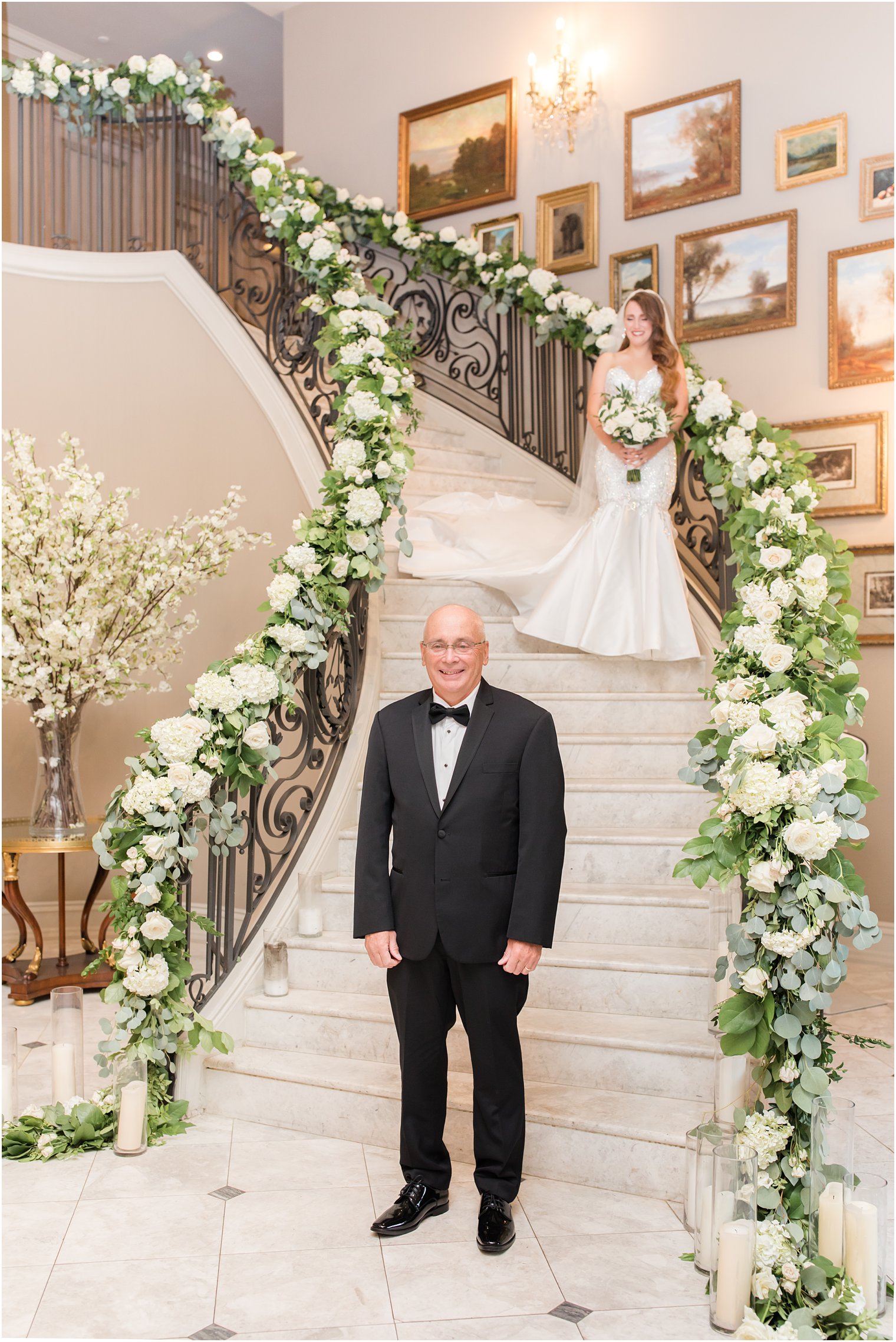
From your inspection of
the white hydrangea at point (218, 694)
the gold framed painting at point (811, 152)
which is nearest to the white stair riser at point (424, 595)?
the white hydrangea at point (218, 694)

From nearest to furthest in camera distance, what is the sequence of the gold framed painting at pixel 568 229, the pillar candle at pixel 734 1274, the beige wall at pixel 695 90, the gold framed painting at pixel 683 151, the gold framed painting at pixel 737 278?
the pillar candle at pixel 734 1274 → the beige wall at pixel 695 90 → the gold framed painting at pixel 737 278 → the gold framed painting at pixel 683 151 → the gold framed painting at pixel 568 229

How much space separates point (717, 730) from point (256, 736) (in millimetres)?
1678

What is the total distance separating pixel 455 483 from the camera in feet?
22.9

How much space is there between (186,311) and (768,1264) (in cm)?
607

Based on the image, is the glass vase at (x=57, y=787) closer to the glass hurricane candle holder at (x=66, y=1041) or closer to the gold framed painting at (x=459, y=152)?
the glass hurricane candle holder at (x=66, y=1041)

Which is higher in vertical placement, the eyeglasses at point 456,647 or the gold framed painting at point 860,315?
the gold framed painting at point 860,315

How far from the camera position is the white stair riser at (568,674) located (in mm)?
5301

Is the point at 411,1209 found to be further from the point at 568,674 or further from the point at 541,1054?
the point at 568,674

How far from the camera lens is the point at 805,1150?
9.52 ft

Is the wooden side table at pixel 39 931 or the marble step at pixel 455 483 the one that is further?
the marble step at pixel 455 483

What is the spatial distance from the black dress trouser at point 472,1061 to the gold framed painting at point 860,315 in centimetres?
502

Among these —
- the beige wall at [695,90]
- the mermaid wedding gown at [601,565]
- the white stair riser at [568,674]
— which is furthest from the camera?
the beige wall at [695,90]

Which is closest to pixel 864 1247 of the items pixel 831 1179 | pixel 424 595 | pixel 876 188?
pixel 831 1179

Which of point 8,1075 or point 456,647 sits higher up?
point 456,647
